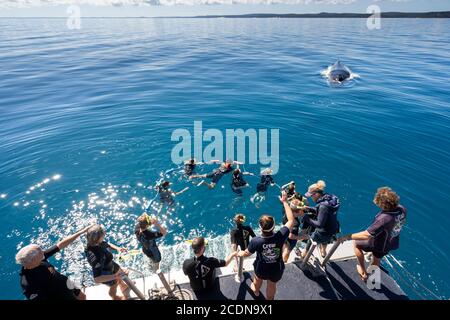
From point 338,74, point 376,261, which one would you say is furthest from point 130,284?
point 338,74

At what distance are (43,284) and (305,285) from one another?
6.57 meters

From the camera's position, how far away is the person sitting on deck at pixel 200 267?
19.8 ft

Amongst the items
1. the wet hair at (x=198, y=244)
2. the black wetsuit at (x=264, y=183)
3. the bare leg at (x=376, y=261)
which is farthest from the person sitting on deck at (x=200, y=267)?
the black wetsuit at (x=264, y=183)

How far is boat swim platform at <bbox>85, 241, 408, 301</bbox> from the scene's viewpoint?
7.23 metres

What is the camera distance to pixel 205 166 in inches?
617

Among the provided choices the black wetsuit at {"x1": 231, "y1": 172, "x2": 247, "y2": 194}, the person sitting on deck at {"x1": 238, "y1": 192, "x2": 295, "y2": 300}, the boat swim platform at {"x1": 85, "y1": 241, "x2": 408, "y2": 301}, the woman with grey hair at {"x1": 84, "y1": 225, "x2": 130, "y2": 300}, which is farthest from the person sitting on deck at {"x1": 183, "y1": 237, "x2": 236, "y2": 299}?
the black wetsuit at {"x1": 231, "y1": 172, "x2": 247, "y2": 194}

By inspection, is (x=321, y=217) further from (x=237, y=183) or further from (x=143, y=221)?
(x=237, y=183)

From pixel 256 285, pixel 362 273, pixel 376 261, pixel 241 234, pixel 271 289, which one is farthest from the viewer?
pixel 241 234

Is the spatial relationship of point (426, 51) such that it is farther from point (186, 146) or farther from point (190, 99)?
point (186, 146)

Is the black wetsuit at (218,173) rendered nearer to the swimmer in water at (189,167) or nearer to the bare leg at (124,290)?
the swimmer in water at (189,167)

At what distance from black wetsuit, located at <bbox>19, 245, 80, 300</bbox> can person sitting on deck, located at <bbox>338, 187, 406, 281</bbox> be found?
21.9ft

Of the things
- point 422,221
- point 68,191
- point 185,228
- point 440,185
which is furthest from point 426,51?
point 68,191

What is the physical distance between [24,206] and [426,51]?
62.7 meters

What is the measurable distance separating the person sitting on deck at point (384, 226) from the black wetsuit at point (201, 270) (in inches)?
137
